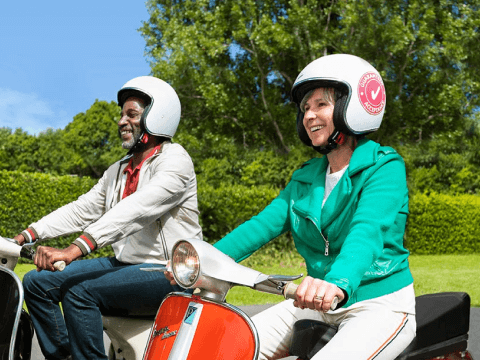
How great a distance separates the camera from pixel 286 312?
231cm

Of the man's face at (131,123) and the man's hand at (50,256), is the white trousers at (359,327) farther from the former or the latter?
the man's face at (131,123)

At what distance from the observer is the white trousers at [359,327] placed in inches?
75.8

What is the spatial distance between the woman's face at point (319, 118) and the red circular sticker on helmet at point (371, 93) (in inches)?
5.1

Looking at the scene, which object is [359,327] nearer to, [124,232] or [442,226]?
[124,232]

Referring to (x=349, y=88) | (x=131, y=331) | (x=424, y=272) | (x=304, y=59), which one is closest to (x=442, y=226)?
(x=424, y=272)

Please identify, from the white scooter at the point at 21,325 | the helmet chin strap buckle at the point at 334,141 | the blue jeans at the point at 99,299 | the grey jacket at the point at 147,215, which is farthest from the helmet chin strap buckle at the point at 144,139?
the helmet chin strap buckle at the point at 334,141

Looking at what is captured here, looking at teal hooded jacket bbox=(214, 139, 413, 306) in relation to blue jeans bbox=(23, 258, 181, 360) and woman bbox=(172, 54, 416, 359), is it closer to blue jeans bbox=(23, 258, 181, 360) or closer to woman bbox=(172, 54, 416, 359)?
woman bbox=(172, 54, 416, 359)

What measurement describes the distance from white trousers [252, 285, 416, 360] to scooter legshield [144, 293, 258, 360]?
0.27 meters

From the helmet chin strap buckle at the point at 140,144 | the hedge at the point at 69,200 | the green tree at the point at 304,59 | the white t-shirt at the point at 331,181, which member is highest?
the green tree at the point at 304,59

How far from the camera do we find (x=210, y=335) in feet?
5.93

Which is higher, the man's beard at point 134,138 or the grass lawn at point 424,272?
the man's beard at point 134,138

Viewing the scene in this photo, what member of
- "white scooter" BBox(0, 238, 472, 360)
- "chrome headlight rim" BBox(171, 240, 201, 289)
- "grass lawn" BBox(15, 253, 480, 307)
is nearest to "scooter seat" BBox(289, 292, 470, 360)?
"white scooter" BBox(0, 238, 472, 360)

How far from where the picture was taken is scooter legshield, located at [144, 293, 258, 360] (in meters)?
1.78

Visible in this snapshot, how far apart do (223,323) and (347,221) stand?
2.17 ft
